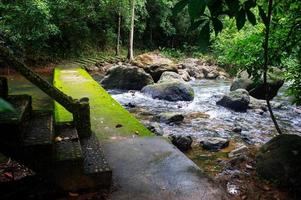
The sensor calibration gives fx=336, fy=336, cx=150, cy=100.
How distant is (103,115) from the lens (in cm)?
606

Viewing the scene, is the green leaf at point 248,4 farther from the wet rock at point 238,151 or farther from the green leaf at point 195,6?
the wet rock at point 238,151

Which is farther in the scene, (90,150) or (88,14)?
(88,14)

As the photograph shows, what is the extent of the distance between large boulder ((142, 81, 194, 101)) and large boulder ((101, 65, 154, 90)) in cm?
139

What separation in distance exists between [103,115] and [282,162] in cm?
318

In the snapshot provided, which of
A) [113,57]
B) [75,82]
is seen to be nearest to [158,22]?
[113,57]

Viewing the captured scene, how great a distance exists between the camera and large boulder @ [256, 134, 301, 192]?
156 inches

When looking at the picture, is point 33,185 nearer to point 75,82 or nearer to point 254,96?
point 75,82

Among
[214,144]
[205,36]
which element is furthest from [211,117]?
[205,36]

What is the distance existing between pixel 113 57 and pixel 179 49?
26.7ft

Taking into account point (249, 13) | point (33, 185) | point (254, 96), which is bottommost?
point (254, 96)

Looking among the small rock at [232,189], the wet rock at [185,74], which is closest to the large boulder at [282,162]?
the small rock at [232,189]

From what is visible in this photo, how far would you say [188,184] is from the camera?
3418 mm

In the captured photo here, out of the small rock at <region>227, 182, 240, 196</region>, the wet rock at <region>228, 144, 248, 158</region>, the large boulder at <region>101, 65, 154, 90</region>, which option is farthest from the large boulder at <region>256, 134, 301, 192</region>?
the large boulder at <region>101, 65, 154, 90</region>

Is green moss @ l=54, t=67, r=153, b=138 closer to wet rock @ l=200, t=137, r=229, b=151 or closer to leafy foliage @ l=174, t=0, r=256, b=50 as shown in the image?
wet rock @ l=200, t=137, r=229, b=151
